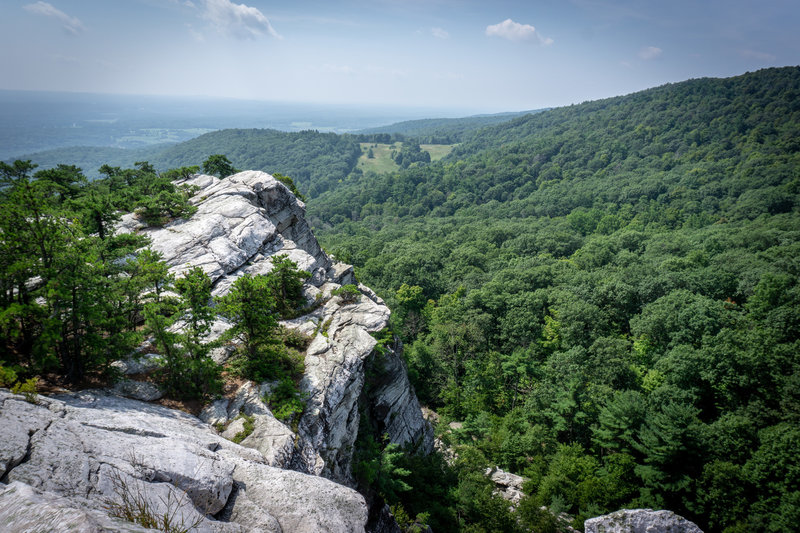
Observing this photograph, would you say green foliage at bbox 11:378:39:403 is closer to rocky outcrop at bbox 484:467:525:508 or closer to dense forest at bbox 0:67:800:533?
dense forest at bbox 0:67:800:533

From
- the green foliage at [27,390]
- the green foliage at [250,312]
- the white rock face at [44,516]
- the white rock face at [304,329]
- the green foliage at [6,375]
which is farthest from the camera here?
the green foliage at [250,312]

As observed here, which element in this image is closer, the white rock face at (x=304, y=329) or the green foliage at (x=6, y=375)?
the green foliage at (x=6, y=375)

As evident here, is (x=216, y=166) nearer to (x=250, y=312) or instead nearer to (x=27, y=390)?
(x=250, y=312)

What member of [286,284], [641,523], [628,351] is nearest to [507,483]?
[641,523]

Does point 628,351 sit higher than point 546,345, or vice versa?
point 628,351

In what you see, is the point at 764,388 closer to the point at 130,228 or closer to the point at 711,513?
the point at 711,513

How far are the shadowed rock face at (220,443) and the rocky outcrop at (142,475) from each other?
1.1 inches

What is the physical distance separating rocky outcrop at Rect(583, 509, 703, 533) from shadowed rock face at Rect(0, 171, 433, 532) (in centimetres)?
1120

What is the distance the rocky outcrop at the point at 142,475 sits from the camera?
265 inches

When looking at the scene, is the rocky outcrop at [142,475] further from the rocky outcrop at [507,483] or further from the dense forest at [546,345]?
the rocky outcrop at [507,483]

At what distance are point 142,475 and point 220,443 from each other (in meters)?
2.90

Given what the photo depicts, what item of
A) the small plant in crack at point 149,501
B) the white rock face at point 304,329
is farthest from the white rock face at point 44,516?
the white rock face at point 304,329

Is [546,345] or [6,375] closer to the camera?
[6,375]

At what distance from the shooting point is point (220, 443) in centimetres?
1108
